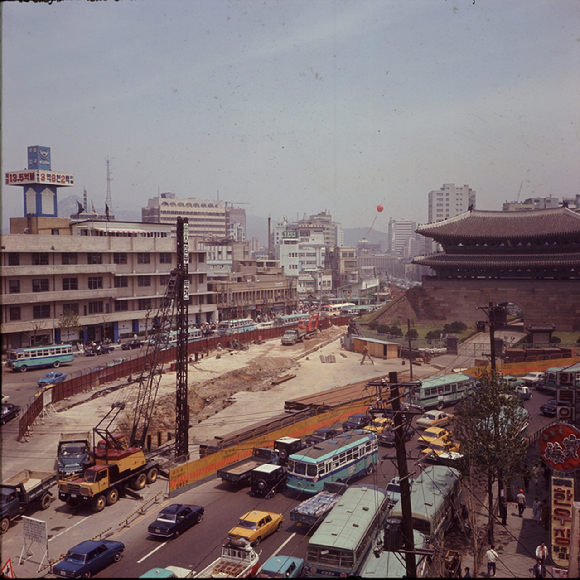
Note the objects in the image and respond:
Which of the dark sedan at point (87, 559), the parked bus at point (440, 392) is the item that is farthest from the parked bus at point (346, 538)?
the parked bus at point (440, 392)

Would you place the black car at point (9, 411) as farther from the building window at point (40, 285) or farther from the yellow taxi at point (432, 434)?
the yellow taxi at point (432, 434)

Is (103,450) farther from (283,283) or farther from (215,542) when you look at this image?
(283,283)

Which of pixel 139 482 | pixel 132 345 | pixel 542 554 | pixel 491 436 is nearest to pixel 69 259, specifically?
pixel 132 345

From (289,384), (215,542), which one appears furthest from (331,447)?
(289,384)

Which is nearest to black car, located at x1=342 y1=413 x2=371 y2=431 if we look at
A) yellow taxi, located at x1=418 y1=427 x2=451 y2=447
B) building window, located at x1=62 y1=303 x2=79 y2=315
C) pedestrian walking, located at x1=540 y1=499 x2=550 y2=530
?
yellow taxi, located at x1=418 y1=427 x2=451 y2=447

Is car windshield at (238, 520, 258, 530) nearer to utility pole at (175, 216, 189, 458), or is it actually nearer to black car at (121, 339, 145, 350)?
utility pole at (175, 216, 189, 458)

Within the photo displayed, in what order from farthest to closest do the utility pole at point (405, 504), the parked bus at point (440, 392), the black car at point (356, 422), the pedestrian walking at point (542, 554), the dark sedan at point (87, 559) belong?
the parked bus at point (440, 392) < the black car at point (356, 422) < the pedestrian walking at point (542, 554) < the dark sedan at point (87, 559) < the utility pole at point (405, 504)
